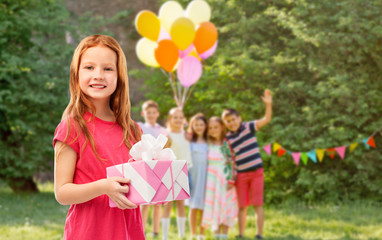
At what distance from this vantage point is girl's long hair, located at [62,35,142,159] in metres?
1.32

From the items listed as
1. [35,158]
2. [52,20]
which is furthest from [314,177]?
[52,20]

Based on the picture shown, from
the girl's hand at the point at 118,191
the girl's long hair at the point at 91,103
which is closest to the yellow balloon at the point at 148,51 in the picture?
the girl's long hair at the point at 91,103

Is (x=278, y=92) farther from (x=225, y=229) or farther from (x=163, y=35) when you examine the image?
(x=225, y=229)

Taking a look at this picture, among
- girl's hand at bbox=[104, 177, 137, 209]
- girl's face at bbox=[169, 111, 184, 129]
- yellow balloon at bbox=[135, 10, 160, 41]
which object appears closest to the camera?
girl's hand at bbox=[104, 177, 137, 209]

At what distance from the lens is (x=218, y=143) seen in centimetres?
490

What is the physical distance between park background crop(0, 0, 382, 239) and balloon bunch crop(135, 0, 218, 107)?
2.01 metres

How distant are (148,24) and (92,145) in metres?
4.14

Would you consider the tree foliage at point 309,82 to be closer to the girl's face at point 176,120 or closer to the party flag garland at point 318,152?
the party flag garland at point 318,152

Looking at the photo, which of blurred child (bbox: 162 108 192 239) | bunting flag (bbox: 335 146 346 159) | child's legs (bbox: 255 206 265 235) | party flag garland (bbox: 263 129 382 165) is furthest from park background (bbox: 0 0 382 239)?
blurred child (bbox: 162 108 192 239)

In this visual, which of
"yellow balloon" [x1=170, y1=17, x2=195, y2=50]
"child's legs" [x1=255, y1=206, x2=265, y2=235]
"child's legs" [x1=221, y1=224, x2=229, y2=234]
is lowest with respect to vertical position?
"child's legs" [x1=221, y1=224, x2=229, y2=234]

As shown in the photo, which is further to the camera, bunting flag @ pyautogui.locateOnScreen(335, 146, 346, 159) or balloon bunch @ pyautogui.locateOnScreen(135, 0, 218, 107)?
bunting flag @ pyautogui.locateOnScreen(335, 146, 346, 159)

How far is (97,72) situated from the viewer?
132 centimetres

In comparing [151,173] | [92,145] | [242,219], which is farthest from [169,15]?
[151,173]

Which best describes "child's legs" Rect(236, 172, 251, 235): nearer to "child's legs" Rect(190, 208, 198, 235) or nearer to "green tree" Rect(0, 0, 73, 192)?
"child's legs" Rect(190, 208, 198, 235)
